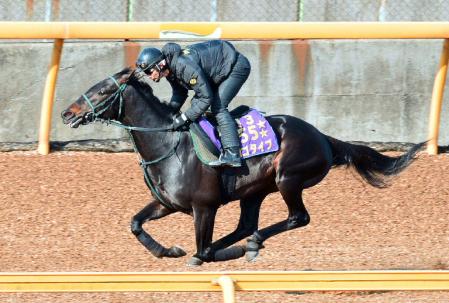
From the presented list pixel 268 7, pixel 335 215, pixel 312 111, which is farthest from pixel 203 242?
pixel 268 7

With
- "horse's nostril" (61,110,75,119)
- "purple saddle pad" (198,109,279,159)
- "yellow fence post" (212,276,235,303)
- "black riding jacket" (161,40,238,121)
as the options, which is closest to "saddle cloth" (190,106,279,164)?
"purple saddle pad" (198,109,279,159)

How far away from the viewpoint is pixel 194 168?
8070 mm

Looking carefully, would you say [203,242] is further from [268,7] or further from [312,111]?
[268,7]

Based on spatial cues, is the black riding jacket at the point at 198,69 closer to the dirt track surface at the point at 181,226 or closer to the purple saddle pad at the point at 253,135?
the purple saddle pad at the point at 253,135

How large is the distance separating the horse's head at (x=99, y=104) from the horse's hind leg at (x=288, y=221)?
4.90 feet

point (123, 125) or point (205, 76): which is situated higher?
point (205, 76)

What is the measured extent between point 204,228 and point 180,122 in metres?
0.84

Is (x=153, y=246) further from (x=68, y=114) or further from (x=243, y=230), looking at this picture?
(x=68, y=114)

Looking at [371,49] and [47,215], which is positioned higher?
[371,49]

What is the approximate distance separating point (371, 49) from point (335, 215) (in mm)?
2250

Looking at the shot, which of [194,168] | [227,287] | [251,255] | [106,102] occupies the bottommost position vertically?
[227,287]

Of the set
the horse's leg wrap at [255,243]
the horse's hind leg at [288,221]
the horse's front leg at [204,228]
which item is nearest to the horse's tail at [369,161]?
the horse's hind leg at [288,221]

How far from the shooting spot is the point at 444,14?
39.2ft

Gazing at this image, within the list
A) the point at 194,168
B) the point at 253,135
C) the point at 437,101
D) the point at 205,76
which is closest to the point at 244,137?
the point at 253,135
